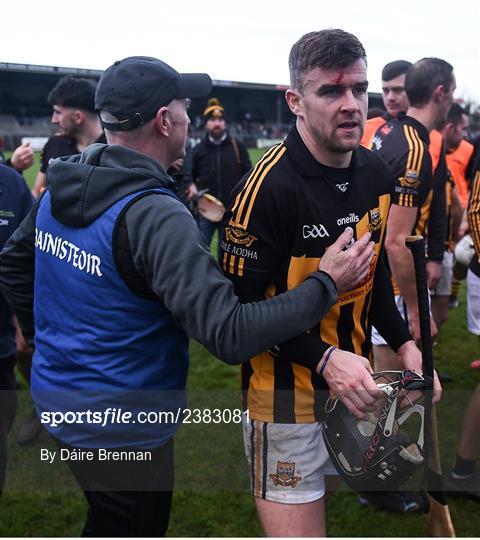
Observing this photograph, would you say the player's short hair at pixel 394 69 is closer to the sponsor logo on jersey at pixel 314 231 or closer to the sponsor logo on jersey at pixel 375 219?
the sponsor logo on jersey at pixel 375 219

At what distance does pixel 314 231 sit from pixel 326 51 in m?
0.57

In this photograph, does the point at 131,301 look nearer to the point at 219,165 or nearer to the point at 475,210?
the point at 475,210

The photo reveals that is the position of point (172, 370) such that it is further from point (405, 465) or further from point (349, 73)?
point (349, 73)

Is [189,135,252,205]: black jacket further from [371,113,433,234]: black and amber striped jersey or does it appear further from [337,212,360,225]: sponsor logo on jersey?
[337,212,360,225]: sponsor logo on jersey

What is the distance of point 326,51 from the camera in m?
1.95

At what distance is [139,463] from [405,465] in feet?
2.76

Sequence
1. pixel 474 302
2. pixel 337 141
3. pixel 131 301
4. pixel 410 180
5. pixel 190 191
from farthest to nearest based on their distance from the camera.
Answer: pixel 190 191 < pixel 474 302 < pixel 410 180 < pixel 337 141 < pixel 131 301

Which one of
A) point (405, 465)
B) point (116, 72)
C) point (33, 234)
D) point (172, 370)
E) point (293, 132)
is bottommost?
point (405, 465)

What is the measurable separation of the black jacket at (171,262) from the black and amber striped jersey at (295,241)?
26 centimetres

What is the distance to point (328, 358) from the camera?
193cm

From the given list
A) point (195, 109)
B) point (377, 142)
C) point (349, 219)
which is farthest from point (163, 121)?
point (195, 109)

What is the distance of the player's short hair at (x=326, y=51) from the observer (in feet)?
6.40

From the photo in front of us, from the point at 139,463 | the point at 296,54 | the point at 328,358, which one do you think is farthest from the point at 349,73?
the point at 139,463

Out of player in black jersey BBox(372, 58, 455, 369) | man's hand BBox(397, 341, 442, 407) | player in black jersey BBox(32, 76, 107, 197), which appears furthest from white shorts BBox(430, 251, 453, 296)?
player in black jersey BBox(32, 76, 107, 197)
